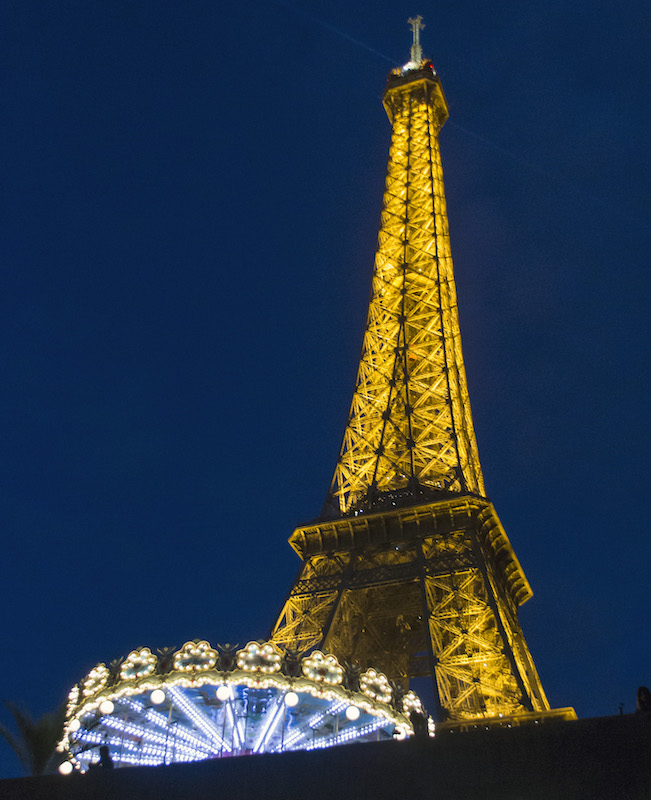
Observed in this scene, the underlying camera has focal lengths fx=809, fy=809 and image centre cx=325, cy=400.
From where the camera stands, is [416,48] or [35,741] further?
[416,48]

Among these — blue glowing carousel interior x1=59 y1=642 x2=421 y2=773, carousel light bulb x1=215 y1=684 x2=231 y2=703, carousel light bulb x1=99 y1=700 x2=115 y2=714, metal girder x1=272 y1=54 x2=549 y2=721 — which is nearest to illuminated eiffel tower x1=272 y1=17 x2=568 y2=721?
metal girder x1=272 y1=54 x2=549 y2=721

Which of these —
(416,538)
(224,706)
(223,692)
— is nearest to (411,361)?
(416,538)

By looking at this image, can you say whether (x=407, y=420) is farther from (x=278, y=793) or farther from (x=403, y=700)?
(x=278, y=793)

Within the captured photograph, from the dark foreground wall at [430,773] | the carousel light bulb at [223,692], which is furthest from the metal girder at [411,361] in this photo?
the dark foreground wall at [430,773]

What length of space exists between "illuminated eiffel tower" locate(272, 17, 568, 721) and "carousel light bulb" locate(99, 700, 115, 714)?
12545mm

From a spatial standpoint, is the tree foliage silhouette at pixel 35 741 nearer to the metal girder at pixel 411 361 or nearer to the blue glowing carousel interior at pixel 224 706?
the blue glowing carousel interior at pixel 224 706

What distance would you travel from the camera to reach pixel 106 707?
2061 centimetres

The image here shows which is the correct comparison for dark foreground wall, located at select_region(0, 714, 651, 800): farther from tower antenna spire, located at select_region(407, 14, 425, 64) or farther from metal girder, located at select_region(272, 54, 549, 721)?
tower antenna spire, located at select_region(407, 14, 425, 64)

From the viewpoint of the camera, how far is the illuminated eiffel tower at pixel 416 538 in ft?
107

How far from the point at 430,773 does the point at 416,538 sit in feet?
79.2

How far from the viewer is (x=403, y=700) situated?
2212cm

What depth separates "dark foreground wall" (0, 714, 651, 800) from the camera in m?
13.1

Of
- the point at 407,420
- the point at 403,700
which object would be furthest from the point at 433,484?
the point at 403,700

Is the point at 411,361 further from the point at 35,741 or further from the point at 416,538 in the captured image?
the point at 35,741
